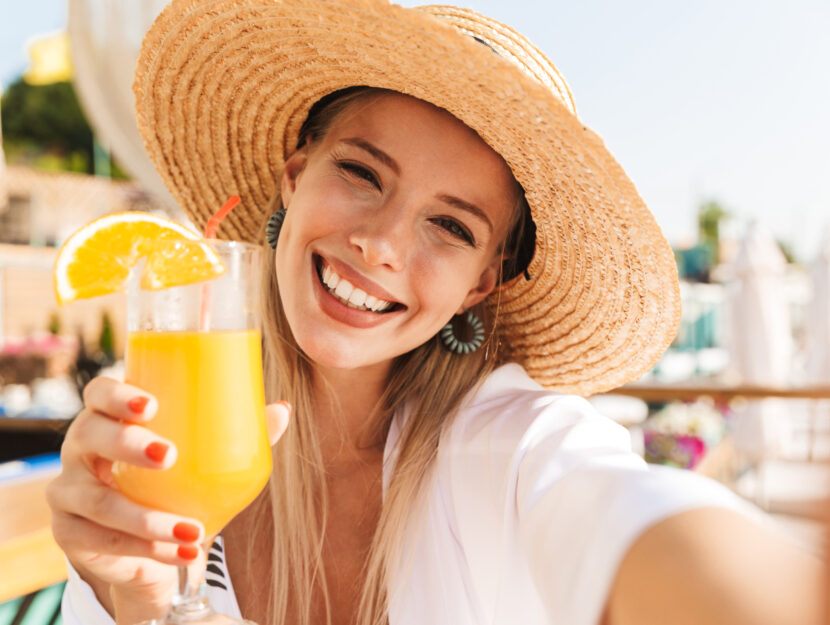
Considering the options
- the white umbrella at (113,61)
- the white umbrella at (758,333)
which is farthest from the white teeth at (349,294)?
the white umbrella at (758,333)

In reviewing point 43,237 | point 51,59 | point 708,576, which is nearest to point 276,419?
point 708,576

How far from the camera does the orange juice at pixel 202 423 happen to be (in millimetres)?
1162

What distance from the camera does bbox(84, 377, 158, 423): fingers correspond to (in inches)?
43.7

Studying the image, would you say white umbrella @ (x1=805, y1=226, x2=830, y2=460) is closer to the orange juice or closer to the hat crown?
the hat crown

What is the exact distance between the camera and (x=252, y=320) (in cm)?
132

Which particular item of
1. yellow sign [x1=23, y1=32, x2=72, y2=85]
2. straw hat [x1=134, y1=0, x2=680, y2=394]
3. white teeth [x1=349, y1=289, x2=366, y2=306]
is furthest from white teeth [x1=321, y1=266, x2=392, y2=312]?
yellow sign [x1=23, y1=32, x2=72, y2=85]

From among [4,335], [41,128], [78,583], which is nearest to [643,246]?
[78,583]

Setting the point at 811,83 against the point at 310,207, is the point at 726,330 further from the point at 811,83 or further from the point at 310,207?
the point at 811,83

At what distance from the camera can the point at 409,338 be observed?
1.68 metres

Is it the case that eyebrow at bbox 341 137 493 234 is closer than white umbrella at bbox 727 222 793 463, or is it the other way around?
eyebrow at bbox 341 137 493 234

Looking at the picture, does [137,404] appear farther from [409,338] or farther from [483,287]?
[483,287]

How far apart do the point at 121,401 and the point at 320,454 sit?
86cm

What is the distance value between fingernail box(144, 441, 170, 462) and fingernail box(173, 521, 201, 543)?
0.11 metres

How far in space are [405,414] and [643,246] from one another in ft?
2.30
